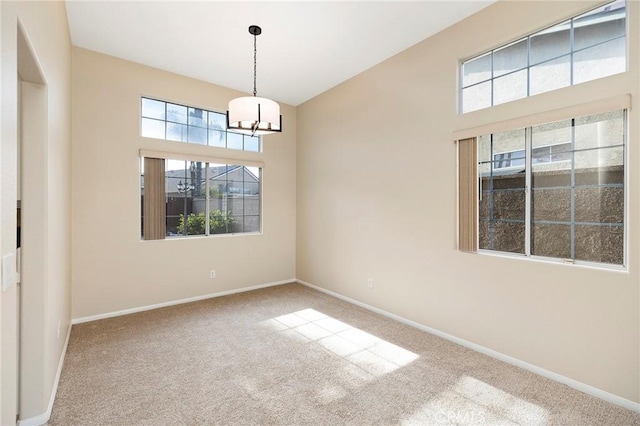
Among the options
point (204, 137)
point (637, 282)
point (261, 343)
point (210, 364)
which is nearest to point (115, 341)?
point (210, 364)

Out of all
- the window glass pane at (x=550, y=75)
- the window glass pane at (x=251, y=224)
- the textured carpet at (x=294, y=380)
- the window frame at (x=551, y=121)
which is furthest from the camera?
the window glass pane at (x=251, y=224)

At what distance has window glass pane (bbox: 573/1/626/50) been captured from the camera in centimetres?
223

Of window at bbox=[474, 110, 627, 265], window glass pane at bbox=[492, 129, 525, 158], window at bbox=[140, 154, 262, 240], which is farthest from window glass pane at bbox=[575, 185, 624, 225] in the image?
window at bbox=[140, 154, 262, 240]

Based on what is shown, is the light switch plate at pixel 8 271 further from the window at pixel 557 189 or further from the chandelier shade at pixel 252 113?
the window at pixel 557 189

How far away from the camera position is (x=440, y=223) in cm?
328

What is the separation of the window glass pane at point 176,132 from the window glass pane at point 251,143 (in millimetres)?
898

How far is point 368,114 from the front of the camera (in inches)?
162

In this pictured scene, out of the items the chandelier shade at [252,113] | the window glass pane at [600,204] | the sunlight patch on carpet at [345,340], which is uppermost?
the chandelier shade at [252,113]

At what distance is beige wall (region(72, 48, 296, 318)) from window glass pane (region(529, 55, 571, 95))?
3758 millimetres

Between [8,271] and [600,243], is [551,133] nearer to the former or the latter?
[600,243]

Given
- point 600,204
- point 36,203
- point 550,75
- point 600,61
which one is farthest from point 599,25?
point 36,203

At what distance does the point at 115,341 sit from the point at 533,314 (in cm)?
386

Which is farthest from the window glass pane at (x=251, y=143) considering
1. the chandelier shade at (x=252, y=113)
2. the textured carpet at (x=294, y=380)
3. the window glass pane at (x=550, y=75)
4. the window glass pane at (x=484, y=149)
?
the window glass pane at (x=550, y=75)

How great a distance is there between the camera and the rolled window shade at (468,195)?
9.80 feet
